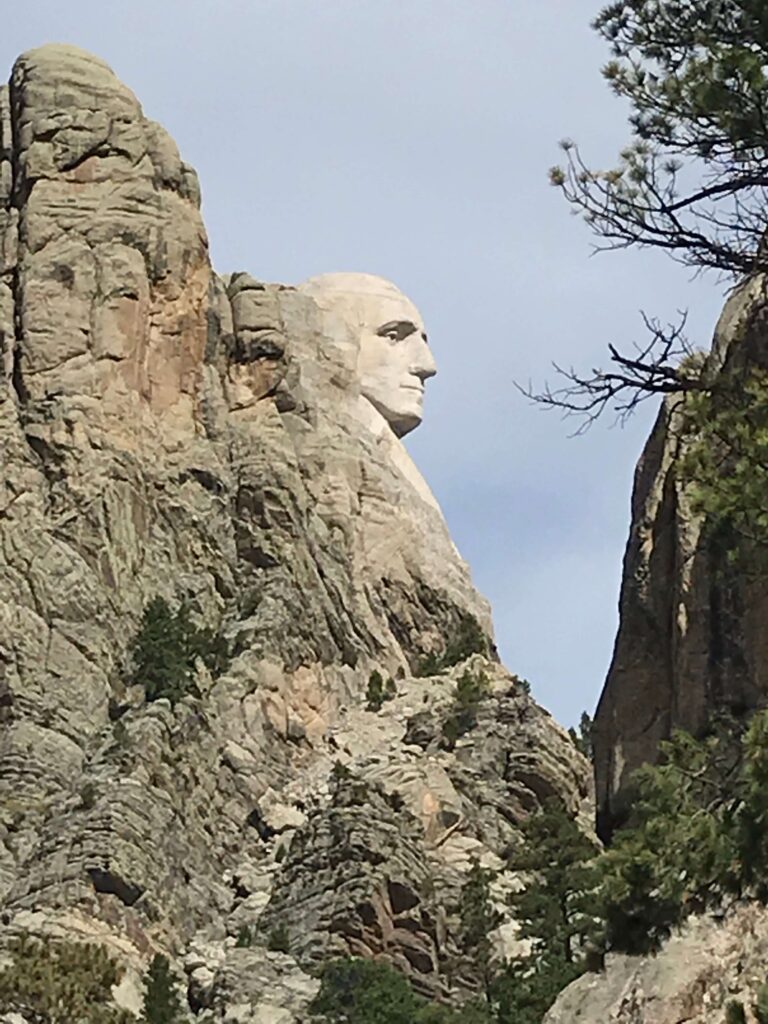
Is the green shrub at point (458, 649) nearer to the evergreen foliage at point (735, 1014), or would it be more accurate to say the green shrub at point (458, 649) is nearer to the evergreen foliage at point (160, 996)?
the evergreen foliage at point (160, 996)

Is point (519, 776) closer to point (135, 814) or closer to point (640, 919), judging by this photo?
point (135, 814)

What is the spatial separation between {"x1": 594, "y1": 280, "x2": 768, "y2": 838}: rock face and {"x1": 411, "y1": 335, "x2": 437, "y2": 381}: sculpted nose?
69.6 m

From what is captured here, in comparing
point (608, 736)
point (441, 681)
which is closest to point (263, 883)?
point (441, 681)

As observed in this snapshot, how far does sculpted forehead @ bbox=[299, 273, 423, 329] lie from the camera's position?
94.4 m

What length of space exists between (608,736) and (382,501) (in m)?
60.8

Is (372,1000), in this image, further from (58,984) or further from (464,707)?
(464,707)

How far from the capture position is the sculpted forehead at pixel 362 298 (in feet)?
310

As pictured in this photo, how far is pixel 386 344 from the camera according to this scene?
93.9 m

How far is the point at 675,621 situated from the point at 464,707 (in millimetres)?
45173

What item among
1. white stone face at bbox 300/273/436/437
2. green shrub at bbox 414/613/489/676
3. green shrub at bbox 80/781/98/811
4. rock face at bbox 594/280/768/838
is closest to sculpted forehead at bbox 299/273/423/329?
white stone face at bbox 300/273/436/437

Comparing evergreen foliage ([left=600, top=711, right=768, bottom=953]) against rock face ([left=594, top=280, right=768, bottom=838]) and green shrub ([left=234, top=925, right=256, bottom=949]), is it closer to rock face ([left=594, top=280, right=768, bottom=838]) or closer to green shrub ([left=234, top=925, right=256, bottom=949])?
rock face ([left=594, top=280, right=768, bottom=838])

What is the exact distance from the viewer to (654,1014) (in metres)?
19.6

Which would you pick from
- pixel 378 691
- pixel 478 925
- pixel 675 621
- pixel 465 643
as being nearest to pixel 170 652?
pixel 378 691

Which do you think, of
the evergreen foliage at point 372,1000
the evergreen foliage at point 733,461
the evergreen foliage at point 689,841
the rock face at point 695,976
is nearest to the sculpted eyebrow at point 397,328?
the evergreen foliage at point 372,1000
